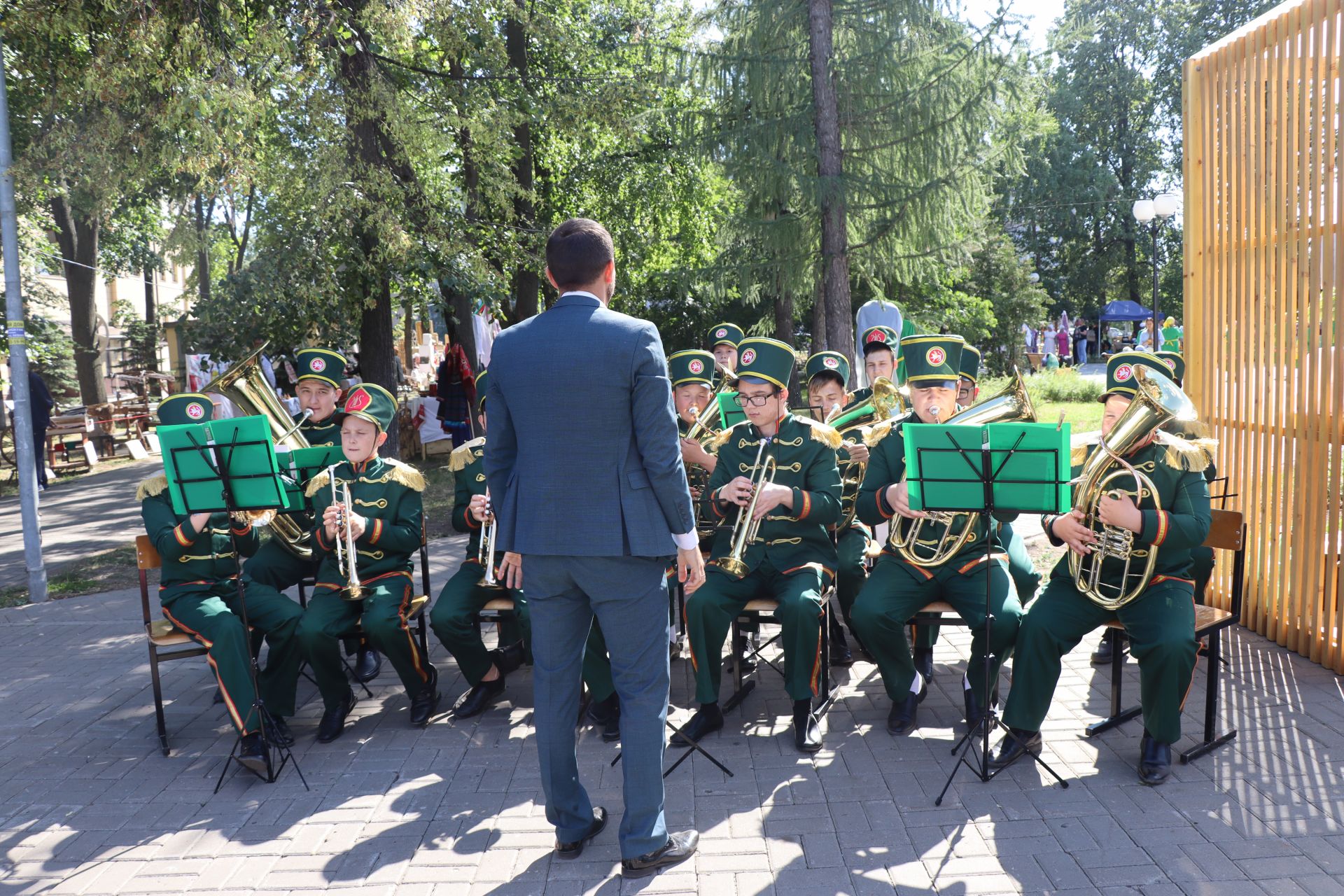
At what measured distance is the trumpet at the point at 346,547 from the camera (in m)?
4.86

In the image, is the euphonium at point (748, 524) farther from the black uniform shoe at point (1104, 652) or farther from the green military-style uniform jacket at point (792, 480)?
the black uniform shoe at point (1104, 652)

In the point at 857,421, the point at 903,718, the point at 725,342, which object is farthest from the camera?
the point at 725,342

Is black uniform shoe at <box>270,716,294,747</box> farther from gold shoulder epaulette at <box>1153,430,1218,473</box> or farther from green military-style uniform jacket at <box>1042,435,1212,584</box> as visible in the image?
gold shoulder epaulette at <box>1153,430,1218,473</box>

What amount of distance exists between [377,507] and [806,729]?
253cm

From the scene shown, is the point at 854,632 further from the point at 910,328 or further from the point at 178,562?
the point at 910,328

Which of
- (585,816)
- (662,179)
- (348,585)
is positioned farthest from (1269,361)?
(662,179)

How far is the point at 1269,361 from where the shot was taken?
219 inches

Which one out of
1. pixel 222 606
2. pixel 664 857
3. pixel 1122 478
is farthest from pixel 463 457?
pixel 1122 478

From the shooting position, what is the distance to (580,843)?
3652 mm

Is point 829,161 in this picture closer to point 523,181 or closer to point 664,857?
point 523,181

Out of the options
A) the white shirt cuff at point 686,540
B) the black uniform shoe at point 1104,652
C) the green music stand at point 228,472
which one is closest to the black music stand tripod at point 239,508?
the green music stand at point 228,472

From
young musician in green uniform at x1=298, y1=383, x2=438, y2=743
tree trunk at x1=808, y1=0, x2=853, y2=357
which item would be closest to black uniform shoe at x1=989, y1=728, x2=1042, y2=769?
young musician in green uniform at x1=298, y1=383, x2=438, y2=743

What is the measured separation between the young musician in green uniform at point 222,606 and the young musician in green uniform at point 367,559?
169mm

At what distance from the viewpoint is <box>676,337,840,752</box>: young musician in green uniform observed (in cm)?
460
